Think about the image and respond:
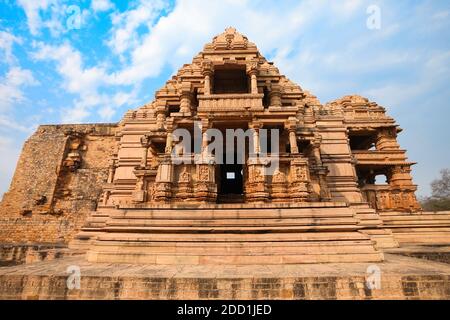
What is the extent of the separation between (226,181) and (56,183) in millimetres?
17289

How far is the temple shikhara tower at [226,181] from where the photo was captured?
697 centimetres

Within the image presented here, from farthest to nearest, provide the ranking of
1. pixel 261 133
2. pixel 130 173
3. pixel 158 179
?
pixel 130 173
pixel 261 133
pixel 158 179

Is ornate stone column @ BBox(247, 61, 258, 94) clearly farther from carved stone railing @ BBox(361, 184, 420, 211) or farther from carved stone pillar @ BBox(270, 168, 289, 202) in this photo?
carved stone railing @ BBox(361, 184, 420, 211)

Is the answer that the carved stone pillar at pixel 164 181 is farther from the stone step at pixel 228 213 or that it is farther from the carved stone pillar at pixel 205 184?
the stone step at pixel 228 213

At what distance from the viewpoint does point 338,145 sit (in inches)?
636

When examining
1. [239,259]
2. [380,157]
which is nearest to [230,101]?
[239,259]

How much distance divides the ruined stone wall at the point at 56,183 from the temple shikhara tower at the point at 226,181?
11cm

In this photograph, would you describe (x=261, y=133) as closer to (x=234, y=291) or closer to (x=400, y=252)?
(x=400, y=252)

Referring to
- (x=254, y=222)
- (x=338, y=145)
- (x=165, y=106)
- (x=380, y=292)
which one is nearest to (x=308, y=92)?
(x=338, y=145)

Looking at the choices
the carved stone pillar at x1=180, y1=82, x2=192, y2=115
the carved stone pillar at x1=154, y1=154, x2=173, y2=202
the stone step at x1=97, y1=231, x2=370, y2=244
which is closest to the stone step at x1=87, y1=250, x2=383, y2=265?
the stone step at x1=97, y1=231, x2=370, y2=244

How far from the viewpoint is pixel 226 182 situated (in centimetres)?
1925

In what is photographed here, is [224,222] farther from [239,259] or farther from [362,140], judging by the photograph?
[362,140]

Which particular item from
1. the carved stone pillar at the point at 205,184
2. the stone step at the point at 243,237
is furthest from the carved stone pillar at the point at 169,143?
the stone step at the point at 243,237

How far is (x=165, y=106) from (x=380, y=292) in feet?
47.0
